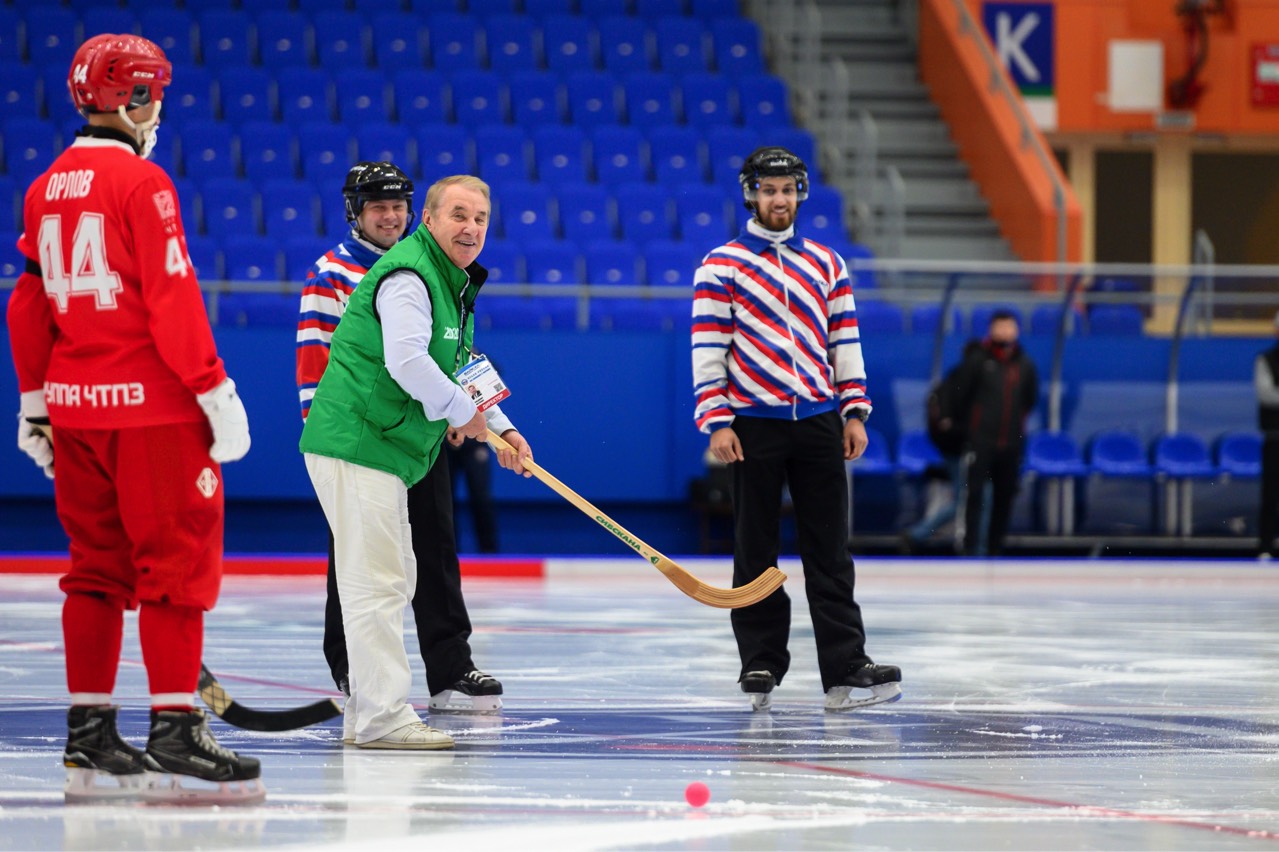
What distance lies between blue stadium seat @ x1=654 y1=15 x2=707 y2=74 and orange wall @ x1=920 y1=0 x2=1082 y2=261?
2420mm

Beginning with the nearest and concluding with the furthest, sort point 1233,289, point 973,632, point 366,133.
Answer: point 973,632
point 1233,289
point 366,133

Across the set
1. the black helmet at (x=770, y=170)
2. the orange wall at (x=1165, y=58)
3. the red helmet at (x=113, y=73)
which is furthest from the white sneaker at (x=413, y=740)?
the orange wall at (x=1165, y=58)

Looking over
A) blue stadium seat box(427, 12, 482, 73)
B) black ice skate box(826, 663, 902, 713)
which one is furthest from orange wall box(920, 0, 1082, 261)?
black ice skate box(826, 663, 902, 713)

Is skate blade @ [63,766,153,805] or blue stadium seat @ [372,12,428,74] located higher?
blue stadium seat @ [372,12,428,74]

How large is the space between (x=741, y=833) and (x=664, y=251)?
10.4 m

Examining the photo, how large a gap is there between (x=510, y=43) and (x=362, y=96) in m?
1.69

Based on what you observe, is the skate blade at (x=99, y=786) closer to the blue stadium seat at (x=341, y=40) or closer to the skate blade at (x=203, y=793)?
the skate blade at (x=203, y=793)

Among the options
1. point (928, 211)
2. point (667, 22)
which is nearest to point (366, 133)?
point (667, 22)

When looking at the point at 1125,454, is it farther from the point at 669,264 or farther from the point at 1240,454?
the point at 669,264

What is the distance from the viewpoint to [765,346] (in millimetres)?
5781

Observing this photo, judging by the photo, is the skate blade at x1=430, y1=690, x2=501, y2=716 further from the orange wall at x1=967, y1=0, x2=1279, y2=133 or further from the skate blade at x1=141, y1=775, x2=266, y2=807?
the orange wall at x1=967, y1=0, x2=1279, y2=133

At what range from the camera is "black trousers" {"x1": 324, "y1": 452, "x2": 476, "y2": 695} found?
5629 millimetres

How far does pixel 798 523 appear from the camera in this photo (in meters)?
5.88

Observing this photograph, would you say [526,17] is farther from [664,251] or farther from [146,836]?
[146,836]
